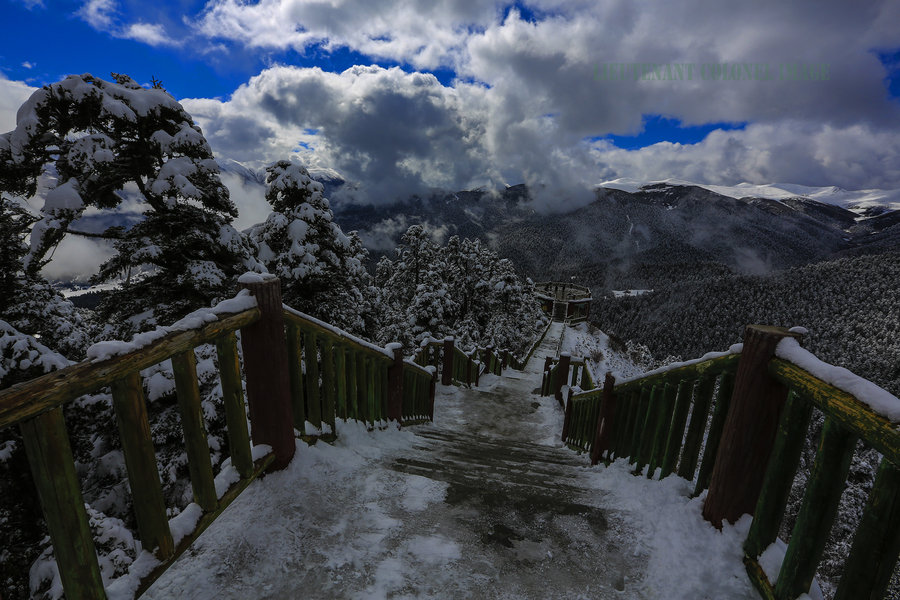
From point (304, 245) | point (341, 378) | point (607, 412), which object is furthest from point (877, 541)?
point (304, 245)

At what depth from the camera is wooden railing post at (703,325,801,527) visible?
230 centimetres

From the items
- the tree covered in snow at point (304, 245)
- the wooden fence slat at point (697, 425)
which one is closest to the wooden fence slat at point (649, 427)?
the wooden fence slat at point (697, 425)

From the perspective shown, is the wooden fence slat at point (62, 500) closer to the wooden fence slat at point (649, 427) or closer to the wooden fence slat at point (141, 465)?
the wooden fence slat at point (141, 465)

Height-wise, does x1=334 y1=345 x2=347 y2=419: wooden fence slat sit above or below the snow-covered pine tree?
below

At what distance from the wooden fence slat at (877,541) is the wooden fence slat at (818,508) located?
0.22 m

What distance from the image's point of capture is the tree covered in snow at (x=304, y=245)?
11.5m

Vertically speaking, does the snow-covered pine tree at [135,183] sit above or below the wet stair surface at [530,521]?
above

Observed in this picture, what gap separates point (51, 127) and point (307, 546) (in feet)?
31.8

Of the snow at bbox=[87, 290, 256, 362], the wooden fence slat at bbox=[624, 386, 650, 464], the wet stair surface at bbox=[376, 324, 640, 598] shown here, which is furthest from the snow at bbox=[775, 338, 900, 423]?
the snow at bbox=[87, 290, 256, 362]

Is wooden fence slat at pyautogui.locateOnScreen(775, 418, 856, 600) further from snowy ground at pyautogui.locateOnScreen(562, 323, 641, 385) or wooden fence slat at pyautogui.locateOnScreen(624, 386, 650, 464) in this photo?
snowy ground at pyautogui.locateOnScreen(562, 323, 641, 385)

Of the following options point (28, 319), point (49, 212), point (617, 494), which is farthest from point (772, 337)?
point (28, 319)

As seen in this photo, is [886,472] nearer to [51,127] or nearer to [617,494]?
[617,494]

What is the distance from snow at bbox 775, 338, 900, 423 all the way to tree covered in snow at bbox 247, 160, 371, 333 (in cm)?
1124

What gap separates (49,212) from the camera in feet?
23.1
